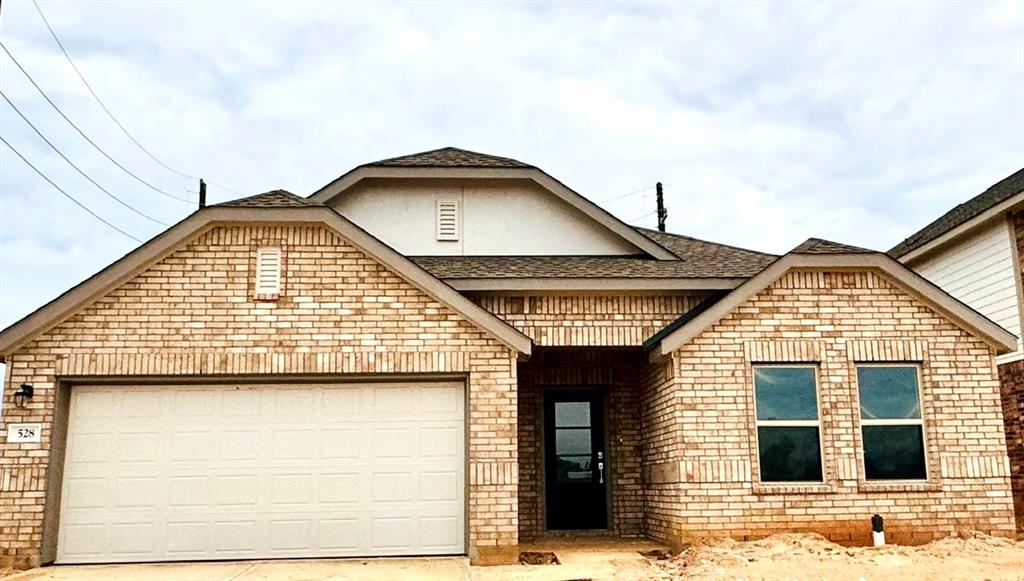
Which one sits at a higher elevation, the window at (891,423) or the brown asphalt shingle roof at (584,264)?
the brown asphalt shingle roof at (584,264)

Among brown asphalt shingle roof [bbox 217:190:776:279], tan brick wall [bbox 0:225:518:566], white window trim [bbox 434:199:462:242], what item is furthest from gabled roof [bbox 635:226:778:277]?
tan brick wall [bbox 0:225:518:566]

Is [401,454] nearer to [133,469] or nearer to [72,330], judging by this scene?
[133,469]

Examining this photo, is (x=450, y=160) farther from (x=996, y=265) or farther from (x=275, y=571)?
(x=996, y=265)

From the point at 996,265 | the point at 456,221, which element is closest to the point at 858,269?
the point at 996,265

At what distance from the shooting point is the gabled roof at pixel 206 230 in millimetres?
10508

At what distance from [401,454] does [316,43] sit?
8.68 metres

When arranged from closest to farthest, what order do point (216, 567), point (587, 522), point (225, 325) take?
point (216, 567)
point (225, 325)
point (587, 522)

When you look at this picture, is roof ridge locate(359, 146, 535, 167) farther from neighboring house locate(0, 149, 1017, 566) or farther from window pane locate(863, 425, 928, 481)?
window pane locate(863, 425, 928, 481)

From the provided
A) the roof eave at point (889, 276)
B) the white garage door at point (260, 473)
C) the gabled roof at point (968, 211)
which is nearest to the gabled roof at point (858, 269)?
the roof eave at point (889, 276)

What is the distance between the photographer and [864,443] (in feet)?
36.6

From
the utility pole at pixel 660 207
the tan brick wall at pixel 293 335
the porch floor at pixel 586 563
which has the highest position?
the utility pole at pixel 660 207

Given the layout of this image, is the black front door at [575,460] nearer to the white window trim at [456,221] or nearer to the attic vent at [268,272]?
the white window trim at [456,221]

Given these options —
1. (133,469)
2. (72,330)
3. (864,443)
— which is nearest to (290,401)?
(133,469)

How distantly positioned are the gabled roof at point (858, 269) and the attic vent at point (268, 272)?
4911 mm
